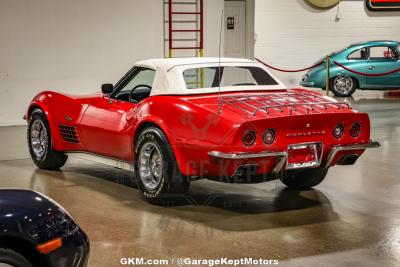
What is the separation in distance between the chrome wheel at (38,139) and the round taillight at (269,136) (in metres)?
3.40

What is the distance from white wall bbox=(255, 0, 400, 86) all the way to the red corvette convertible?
44.4 ft

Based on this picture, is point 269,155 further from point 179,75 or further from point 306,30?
point 306,30

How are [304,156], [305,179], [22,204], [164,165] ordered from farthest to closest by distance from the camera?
[305,179], [164,165], [304,156], [22,204]

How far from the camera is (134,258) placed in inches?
202

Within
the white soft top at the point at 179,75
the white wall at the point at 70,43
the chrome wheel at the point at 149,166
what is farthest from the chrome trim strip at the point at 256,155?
the white wall at the point at 70,43

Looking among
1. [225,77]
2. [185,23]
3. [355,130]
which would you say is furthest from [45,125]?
[185,23]

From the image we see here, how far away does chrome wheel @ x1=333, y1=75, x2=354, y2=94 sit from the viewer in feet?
60.5

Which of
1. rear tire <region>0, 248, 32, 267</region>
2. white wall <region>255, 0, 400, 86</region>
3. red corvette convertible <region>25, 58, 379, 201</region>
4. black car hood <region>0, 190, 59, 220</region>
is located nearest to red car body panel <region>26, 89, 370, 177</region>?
red corvette convertible <region>25, 58, 379, 201</region>

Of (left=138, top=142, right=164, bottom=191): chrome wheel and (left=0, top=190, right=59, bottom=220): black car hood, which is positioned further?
(left=138, top=142, right=164, bottom=191): chrome wheel

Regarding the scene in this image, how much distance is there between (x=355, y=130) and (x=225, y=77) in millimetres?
1566

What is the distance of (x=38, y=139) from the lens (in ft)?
28.4

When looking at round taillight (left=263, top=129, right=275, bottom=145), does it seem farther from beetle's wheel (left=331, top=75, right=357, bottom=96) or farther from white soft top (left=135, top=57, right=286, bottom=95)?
beetle's wheel (left=331, top=75, right=357, bottom=96)

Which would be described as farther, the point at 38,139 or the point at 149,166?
the point at 38,139

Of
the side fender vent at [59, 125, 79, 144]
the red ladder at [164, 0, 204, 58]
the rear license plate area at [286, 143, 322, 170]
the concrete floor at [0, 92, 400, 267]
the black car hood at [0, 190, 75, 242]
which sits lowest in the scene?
the concrete floor at [0, 92, 400, 267]
